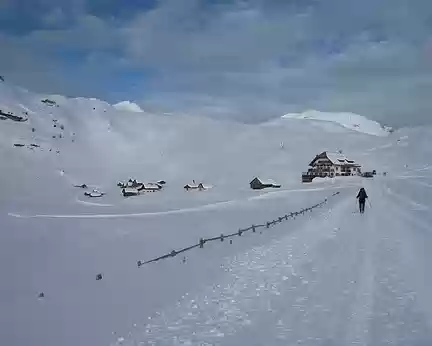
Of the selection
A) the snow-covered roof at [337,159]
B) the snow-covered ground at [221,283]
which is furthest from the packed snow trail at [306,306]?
the snow-covered roof at [337,159]

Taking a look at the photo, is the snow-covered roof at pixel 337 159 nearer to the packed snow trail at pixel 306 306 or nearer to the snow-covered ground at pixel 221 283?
the snow-covered ground at pixel 221 283

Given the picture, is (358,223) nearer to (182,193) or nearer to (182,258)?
(182,258)

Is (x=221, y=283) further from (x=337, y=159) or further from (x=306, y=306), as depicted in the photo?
(x=337, y=159)

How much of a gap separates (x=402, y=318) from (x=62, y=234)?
1822cm

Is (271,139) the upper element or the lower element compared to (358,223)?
upper

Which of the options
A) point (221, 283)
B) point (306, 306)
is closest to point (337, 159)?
point (221, 283)

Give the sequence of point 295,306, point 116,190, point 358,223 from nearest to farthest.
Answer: point 295,306
point 358,223
point 116,190

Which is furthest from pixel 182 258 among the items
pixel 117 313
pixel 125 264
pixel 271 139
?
pixel 271 139

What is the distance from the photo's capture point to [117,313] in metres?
8.70

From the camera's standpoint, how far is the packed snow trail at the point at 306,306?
6.75m

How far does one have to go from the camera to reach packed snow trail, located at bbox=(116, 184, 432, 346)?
22.1 feet

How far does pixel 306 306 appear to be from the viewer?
802cm

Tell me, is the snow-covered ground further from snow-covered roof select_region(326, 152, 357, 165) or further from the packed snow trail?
snow-covered roof select_region(326, 152, 357, 165)

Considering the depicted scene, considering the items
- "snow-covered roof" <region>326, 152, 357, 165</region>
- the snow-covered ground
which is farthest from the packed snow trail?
"snow-covered roof" <region>326, 152, 357, 165</region>
